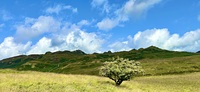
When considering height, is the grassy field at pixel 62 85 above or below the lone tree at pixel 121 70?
below

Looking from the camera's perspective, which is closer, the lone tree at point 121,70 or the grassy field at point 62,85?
the grassy field at point 62,85

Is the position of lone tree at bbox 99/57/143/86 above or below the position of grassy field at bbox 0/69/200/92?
above

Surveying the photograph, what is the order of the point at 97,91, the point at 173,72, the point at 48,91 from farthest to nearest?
the point at 173,72 < the point at 97,91 < the point at 48,91

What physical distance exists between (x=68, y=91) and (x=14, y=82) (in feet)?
29.7

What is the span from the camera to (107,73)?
42.6 m

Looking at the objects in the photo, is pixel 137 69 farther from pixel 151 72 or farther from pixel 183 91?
pixel 151 72

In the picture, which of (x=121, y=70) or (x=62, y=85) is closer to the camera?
(x=62, y=85)

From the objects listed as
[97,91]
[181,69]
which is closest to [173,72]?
[181,69]

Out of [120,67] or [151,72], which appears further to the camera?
[151,72]

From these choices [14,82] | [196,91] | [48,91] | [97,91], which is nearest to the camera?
[48,91]

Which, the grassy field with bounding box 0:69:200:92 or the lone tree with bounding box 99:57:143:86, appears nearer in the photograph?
the grassy field with bounding box 0:69:200:92

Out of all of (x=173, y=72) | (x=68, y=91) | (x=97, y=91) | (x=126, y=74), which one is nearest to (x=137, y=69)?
(x=126, y=74)

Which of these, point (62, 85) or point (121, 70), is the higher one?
point (121, 70)

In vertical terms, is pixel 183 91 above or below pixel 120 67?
below
